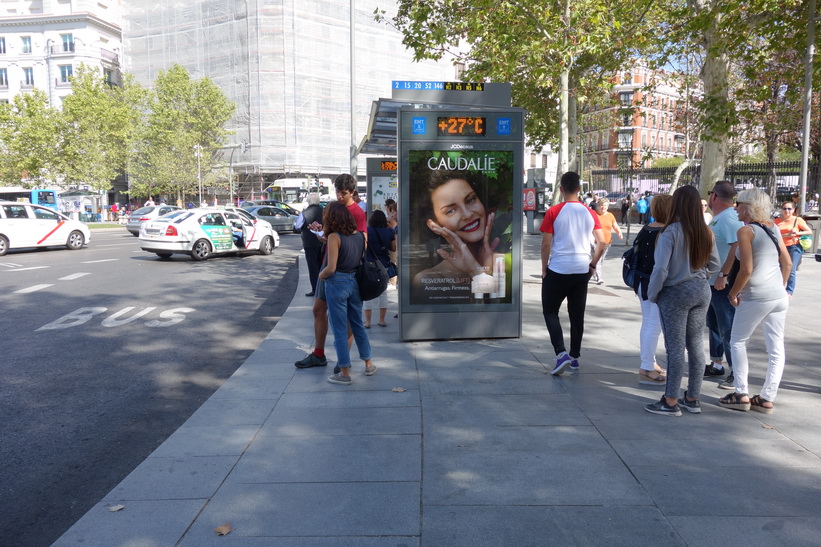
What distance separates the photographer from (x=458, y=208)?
284 inches

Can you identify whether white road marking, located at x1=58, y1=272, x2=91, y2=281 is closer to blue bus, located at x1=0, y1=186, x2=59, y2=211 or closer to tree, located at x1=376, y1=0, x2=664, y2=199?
tree, located at x1=376, y1=0, x2=664, y2=199

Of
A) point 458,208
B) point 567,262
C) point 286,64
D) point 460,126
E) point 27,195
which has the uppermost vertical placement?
point 286,64

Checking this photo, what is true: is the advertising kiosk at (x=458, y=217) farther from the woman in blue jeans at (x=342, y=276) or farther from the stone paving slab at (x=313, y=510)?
the stone paving slab at (x=313, y=510)

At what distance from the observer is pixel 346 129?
53531 millimetres

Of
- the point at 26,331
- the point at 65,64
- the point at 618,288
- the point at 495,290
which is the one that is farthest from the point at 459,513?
the point at 65,64

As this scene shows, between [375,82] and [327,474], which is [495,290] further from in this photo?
[375,82]

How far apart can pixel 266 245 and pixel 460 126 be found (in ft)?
49.1

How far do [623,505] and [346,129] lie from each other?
5210 centimetres

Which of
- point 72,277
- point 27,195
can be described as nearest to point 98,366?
point 72,277

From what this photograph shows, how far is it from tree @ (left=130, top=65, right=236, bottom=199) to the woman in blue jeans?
165 feet

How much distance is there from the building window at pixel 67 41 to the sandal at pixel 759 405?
238ft

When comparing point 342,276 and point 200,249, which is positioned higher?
point 342,276

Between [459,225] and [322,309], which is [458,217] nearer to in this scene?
[459,225]

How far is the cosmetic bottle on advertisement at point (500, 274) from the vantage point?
24.4 ft
